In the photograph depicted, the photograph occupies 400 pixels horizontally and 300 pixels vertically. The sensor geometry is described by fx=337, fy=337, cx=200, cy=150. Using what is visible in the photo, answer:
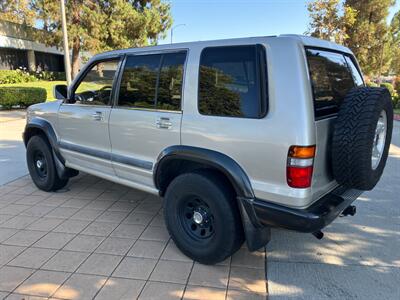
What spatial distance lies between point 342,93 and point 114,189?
3395 mm

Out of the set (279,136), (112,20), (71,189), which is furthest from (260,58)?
(112,20)

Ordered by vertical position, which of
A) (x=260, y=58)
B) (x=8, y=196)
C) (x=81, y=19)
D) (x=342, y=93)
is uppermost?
(x=81, y=19)

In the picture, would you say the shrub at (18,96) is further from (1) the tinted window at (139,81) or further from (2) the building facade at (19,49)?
(2) the building facade at (19,49)

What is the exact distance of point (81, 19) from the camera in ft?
72.0

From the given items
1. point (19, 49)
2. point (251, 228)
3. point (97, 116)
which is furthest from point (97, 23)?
point (251, 228)

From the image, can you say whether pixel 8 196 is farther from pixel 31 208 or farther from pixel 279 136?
pixel 279 136

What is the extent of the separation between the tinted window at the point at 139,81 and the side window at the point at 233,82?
24.3 inches

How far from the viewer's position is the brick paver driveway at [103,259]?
8.84 feet

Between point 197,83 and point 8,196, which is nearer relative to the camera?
point 197,83

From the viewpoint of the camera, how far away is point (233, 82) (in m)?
2.65

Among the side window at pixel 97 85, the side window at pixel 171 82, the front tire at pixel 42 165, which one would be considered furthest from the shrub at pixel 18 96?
the side window at pixel 171 82

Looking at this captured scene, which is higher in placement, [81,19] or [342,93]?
[81,19]

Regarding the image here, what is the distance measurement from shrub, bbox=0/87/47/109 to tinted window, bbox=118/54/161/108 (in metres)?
12.6

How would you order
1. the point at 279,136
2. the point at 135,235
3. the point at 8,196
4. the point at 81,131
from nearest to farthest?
1. the point at 279,136
2. the point at 135,235
3. the point at 81,131
4. the point at 8,196
